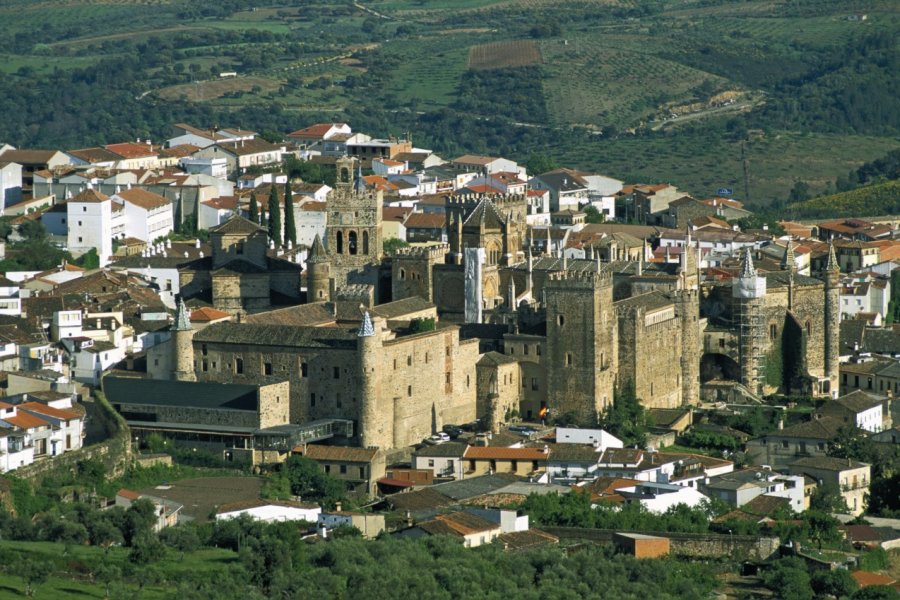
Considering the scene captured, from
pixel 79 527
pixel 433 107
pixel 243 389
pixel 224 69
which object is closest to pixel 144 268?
pixel 243 389

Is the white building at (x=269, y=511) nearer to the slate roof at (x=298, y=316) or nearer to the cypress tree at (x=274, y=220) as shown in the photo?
the slate roof at (x=298, y=316)

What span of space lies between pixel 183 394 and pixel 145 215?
24.7 m

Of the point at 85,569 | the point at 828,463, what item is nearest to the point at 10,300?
the point at 85,569

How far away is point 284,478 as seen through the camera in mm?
63906

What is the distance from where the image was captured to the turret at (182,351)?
6869 centimetres

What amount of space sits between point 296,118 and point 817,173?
1175 inches

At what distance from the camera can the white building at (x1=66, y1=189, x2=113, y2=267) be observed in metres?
88.8

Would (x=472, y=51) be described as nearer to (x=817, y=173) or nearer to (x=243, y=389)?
(x=817, y=173)

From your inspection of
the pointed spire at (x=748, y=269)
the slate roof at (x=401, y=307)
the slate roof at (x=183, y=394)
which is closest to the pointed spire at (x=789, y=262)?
the pointed spire at (x=748, y=269)

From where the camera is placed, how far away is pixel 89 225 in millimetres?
89000

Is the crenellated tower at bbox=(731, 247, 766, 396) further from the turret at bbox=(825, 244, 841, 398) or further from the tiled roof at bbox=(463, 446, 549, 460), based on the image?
the tiled roof at bbox=(463, 446, 549, 460)

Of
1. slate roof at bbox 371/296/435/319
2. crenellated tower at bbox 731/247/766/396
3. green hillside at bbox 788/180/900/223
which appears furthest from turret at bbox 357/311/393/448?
green hillside at bbox 788/180/900/223

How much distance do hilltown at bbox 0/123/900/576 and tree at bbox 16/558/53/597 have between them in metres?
6.33

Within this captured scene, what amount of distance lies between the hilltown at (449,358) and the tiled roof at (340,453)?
0.08 m
